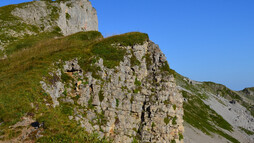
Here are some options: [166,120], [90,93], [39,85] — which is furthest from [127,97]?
[39,85]

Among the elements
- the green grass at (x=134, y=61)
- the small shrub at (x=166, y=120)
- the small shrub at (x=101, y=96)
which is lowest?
the small shrub at (x=166, y=120)

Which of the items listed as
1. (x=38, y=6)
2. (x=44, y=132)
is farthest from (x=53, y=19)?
(x=44, y=132)

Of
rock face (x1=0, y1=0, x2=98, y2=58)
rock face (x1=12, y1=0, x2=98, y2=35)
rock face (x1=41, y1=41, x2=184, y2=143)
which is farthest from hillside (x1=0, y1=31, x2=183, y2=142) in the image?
rock face (x1=12, y1=0, x2=98, y2=35)

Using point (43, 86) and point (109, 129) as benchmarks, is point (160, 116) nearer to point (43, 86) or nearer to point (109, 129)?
point (109, 129)

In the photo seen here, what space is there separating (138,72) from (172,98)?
8069 mm

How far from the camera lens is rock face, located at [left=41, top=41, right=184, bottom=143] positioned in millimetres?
23672

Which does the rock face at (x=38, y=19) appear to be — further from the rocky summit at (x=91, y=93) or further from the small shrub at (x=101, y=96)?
the small shrub at (x=101, y=96)

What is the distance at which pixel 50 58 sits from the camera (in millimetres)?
25500

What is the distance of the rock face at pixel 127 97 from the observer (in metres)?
23.7

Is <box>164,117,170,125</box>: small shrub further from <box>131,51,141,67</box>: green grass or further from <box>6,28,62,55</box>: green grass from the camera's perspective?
<box>6,28,62,55</box>: green grass

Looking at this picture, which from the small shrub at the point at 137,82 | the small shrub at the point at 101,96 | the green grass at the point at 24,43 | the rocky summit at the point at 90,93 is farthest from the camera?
the green grass at the point at 24,43

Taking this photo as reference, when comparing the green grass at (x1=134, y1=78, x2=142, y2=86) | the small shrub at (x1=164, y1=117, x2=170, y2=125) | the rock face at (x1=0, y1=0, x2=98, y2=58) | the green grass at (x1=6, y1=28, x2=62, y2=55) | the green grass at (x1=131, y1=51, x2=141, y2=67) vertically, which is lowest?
the small shrub at (x1=164, y1=117, x2=170, y2=125)

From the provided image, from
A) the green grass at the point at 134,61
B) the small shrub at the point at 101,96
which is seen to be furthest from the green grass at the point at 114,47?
the small shrub at the point at 101,96

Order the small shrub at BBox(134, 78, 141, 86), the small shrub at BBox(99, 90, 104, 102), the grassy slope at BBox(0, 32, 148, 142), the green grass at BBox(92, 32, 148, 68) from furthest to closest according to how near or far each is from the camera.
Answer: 1. the small shrub at BBox(134, 78, 141, 86)
2. the green grass at BBox(92, 32, 148, 68)
3. the small shrub at BBox(99, 90, 104, 102)
4. the grassy slope at BBox(0, 32, 148, 142)
